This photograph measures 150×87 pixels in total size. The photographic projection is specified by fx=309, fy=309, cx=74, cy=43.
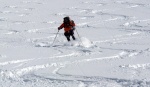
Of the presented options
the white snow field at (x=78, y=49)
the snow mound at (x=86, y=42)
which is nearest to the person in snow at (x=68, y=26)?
the white snow field at (x=78, y=49)

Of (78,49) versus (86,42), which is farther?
(86,42)

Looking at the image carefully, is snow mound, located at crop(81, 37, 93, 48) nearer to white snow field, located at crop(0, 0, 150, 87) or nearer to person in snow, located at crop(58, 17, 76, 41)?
white snow field, located at crop(0, 0, 150, 87)

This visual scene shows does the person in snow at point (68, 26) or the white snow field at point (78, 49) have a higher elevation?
the person in snow at point (68, 26)

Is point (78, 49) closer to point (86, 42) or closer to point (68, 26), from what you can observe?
point (86, 42)

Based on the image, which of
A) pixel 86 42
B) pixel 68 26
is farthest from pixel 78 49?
pixel 68 26

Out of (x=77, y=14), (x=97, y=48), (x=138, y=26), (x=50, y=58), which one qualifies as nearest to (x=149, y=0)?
(x=77, y=14)

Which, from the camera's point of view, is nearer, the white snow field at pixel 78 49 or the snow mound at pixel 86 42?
the white snow field at pixel 78 49

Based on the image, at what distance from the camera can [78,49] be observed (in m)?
8.06

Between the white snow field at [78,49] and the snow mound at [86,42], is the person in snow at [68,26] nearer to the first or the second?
the white snow field at [78,49]

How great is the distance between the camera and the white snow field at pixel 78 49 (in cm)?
579

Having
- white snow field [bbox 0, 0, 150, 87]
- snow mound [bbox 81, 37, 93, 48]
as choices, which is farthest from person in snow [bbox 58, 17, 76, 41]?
snow mound [bbox 81, 37, 93, 48]

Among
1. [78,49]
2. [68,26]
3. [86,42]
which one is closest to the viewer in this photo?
[78,49]

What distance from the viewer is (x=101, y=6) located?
52.6ft

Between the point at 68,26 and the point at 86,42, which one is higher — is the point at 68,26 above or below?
above
